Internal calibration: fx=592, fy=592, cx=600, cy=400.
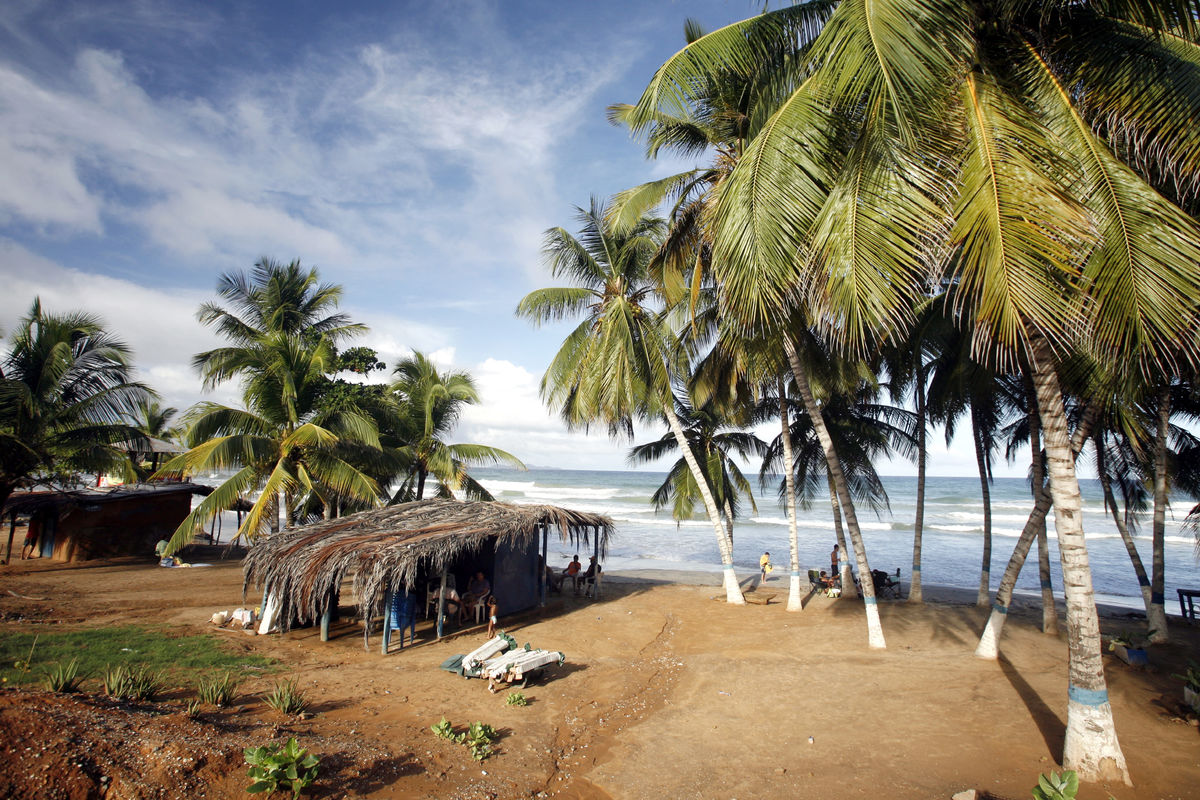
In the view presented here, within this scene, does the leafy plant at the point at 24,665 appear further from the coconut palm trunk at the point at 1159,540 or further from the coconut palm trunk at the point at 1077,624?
the coconut palm trunk at the point at 1159,540

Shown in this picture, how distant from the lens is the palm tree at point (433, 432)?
16.8 meters

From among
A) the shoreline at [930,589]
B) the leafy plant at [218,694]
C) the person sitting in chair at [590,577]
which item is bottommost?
A: the shoreline at [930,589]

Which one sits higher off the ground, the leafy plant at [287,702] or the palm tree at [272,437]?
the palm tree at [272,437]

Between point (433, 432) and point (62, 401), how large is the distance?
8.72 metres

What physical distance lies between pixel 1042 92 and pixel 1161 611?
1058 centimetres

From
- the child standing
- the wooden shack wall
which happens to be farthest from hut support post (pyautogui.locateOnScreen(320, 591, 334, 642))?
the wooden shack wall

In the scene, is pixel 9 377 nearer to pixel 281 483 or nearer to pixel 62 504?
pixel 62 504

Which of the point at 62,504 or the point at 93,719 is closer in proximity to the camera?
the point at 93,719

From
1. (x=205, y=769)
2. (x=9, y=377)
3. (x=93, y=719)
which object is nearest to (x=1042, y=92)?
(x=205, y=769)

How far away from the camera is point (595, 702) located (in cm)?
775

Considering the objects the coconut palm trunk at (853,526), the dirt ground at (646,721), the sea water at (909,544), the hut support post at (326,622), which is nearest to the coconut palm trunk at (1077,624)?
the dirt ground at (646,721)

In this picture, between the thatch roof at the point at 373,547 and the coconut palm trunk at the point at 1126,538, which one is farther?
the coconut palm trunk at the point at 1126,538

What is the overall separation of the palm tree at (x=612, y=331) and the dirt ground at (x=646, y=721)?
466cm

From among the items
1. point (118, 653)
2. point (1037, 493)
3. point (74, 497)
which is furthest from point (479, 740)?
point (74, 497)
